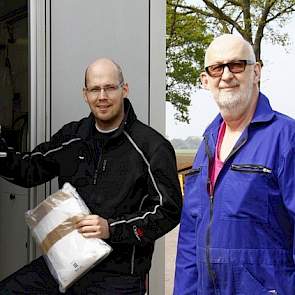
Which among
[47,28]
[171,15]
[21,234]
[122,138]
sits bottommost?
[21,234]

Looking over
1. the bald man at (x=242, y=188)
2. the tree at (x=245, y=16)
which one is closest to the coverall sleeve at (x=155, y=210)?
the bald man at (x=242, y=188)

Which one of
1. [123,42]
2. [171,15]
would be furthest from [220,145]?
[171,15]

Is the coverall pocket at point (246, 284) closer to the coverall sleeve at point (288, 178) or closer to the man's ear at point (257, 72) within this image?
the coverall sleeve at point (288, 178)

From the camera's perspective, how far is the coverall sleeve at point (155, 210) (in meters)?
2.45

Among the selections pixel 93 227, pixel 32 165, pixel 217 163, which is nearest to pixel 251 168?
pixel 217 163

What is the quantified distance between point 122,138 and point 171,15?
7.70 metres

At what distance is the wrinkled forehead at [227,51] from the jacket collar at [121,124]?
0.70 metres

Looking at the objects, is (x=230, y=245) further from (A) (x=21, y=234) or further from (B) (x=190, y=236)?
(A) (x=21, y=234)

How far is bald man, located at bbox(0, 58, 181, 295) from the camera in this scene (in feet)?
8.11

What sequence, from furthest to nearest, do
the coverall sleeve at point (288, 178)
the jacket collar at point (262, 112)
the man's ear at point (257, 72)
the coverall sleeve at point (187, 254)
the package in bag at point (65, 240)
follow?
1. the package in bag at point (65, 240)
2. the coverall sleeve at point (187, 254)
3. the man's ear at point (257, 72)
4. the jacket collar at point (262, 112)
5. the coverall sleeve at point (288, 178)

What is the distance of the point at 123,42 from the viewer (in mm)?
3283

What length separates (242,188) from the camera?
1883 mm

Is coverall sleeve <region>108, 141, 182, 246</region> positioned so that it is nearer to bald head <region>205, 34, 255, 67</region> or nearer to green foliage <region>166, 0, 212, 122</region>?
bald head <region>205, 34, 255, 67</region>

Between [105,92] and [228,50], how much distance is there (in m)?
0.79
